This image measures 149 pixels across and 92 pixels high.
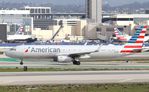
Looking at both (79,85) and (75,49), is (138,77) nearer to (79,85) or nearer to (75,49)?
(79,85)

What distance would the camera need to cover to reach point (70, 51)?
7506 cm

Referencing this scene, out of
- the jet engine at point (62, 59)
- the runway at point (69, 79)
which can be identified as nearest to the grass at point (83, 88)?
the runway at point (69, 79)

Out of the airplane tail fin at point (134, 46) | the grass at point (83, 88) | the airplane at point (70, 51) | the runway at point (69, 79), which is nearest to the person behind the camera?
the grass at point (83, 88)

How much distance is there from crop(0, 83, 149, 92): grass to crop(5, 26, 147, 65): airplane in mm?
32813

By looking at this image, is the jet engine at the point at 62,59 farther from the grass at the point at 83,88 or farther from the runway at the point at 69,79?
the grass at the point at 83,88

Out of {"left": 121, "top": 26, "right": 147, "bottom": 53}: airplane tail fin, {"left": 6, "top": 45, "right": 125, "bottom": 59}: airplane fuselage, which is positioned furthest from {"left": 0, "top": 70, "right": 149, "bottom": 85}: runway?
{"left": 121, "top": 26, "right": 147, "bottom": 53}: airplane tail fin

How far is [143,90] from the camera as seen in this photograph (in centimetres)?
3775

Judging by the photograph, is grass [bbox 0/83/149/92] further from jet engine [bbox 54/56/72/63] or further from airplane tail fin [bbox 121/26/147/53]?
airplane tail fin [bbox 121/26/147/53]

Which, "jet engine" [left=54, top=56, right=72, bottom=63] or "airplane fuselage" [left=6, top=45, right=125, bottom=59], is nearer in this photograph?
"jet engine" [left=54, top=56, right=72, bottom=63]

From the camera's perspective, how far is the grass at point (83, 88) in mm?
37625

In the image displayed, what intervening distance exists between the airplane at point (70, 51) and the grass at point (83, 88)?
32.8 metres

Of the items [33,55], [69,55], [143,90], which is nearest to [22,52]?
[33,55]

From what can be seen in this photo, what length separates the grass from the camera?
123 feet

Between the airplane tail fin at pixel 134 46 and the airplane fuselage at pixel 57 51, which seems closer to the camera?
the airplane fuselage at pixel 57 51
